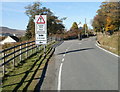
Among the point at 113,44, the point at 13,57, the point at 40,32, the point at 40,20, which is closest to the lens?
the point at 13,57

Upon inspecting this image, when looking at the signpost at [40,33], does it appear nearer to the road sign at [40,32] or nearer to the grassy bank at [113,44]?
the road sign at [40,32]

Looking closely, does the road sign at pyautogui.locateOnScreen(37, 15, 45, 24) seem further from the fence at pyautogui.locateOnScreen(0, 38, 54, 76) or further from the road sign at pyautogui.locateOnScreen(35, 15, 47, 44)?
the fence at pyautogui.locateOnScreen(0, 38, 54, 76)

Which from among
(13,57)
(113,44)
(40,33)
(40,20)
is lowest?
(13,57)

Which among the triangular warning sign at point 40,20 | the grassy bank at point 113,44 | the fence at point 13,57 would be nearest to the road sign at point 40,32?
the triangular warning sign at point 40,20

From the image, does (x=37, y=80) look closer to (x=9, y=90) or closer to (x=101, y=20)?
(x=9, y=90)

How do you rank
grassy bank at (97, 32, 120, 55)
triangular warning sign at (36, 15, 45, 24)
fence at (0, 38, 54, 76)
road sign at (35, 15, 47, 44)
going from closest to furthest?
fence at (0, 38, 54, 76) < triangular warning sign at (36, 15, 45, 24) < road sign at (35, 15, 47, 44) < grassy bank at (97, 32, 120, 55)

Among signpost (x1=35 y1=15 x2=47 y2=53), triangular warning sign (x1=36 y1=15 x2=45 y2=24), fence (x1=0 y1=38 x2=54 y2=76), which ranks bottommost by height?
fence (x1=0 y1=38 x2=54 y2=76)

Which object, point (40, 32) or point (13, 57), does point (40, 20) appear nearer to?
point (40, 32)

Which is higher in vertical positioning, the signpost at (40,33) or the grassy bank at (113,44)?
the signpost at (40,33)

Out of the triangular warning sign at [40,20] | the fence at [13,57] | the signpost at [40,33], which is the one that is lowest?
the fence at [13,57]

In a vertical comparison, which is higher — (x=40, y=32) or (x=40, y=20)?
(x=40, y=20)

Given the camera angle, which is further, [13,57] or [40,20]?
[40,20]

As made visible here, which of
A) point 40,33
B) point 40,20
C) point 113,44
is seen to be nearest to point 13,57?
point 40,33

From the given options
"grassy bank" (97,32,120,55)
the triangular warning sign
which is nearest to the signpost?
the triangular warning sign
